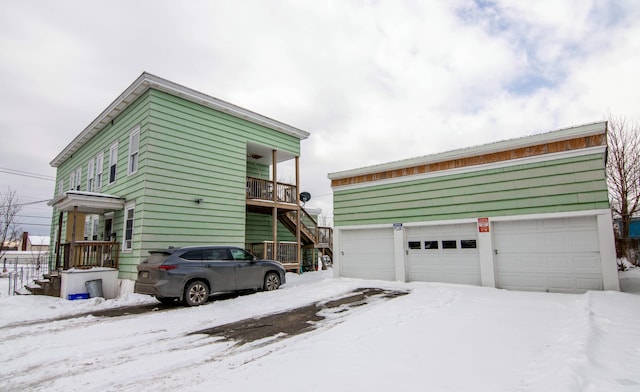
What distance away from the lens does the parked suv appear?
8.35m

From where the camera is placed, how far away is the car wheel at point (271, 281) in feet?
33.8

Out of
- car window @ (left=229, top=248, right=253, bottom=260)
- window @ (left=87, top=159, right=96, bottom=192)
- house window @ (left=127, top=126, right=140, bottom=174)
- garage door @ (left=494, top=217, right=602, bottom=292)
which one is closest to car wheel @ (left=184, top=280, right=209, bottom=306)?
car window @ (left=229, top=248, right=253, bottom=260)

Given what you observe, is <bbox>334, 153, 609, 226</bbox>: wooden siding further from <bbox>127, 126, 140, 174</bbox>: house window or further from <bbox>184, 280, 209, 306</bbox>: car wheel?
<bbox>127, 126, 140, 174</bbox>: house window

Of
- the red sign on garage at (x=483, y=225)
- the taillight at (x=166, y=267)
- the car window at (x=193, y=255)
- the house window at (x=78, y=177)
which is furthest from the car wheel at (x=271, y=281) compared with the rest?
the house window at (x=78, y=177)

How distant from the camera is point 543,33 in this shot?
10078 mm

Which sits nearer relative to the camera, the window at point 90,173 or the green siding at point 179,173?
the green siding at point 179,173

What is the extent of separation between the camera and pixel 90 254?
39.0ft

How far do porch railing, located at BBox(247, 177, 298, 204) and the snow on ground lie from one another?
7.99m

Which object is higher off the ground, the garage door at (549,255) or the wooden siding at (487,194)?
the wooden siding at (487,194)

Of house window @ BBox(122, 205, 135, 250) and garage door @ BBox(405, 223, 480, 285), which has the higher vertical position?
house window @ BBox(122, 205, 135, 250)

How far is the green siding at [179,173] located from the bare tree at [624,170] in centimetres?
1747

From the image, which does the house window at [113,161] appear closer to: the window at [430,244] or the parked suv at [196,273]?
the parked suv at [196,273]

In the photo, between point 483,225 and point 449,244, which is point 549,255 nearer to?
point 483,225

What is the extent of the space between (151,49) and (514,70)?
42.3ft
